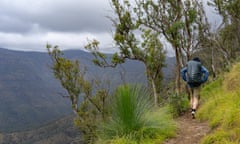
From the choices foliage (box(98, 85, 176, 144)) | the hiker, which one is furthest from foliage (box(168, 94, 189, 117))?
foliage (box(98, 85, 176, 144))

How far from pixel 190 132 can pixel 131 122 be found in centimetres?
170

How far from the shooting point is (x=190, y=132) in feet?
29.5

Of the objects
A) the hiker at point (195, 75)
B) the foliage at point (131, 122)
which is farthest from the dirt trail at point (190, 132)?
the hiker at point (195, 75)

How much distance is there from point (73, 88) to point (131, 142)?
29059mm

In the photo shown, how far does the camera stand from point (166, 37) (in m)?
18.5

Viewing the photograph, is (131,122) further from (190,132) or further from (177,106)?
(177,106)

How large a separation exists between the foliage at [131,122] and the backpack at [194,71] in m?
3.34

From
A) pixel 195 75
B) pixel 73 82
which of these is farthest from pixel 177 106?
pixel 73 82

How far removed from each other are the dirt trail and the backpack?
1.40 metres

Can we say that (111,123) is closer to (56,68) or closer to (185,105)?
(185,105)

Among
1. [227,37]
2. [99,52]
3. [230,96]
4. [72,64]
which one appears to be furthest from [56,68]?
[230,96]

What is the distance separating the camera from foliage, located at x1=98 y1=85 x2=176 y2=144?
8.18 meters

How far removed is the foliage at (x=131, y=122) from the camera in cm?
818

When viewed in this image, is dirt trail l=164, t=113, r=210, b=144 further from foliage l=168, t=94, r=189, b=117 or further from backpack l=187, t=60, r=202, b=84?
foliage l=168, t=94, r=189, b=117
